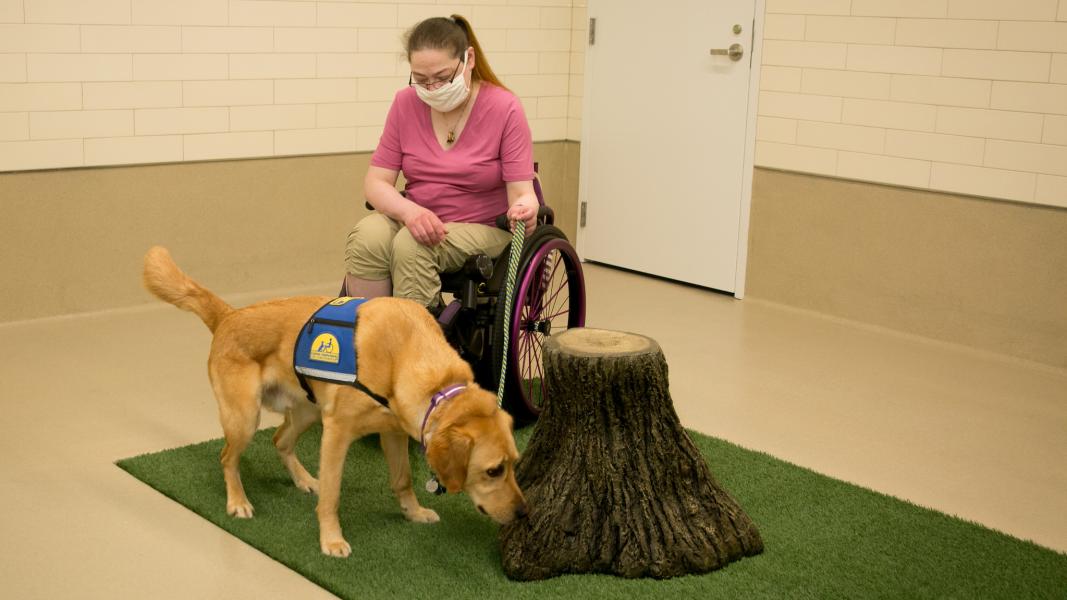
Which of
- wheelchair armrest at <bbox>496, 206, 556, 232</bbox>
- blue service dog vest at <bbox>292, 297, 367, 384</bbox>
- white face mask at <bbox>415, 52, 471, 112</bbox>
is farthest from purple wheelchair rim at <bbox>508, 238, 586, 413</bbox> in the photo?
blue service dog vest at <bbox>292, 297, 367, 384</bbox>

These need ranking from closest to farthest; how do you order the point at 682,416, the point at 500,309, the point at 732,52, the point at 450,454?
the point at 450,454 < the point at 500,309 < the point at 682,416 < the point at 732,52

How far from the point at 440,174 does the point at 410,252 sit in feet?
1.08

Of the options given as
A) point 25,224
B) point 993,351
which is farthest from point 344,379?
point 993,351

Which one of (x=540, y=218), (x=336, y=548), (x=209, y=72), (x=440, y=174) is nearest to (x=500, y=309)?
(x=540, y=218)

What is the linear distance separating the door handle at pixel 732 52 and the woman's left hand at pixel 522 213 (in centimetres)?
224

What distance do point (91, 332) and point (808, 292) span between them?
3146mm

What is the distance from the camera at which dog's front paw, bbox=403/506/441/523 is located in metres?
2.88

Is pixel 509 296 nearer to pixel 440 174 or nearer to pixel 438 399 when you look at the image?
pixel 440 174

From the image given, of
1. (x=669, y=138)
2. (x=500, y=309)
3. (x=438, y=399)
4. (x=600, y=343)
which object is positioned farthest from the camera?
(x=669, y=138)

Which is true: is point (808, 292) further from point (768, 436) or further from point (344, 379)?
point (344, 379)

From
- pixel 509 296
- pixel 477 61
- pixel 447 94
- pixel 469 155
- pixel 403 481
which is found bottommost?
pixel 403 481

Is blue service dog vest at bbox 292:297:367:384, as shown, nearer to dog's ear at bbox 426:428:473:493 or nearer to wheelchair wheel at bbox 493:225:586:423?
dog's ear at bbox 426:428:473:493

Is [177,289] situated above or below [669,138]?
below

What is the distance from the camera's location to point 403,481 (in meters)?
2.87
